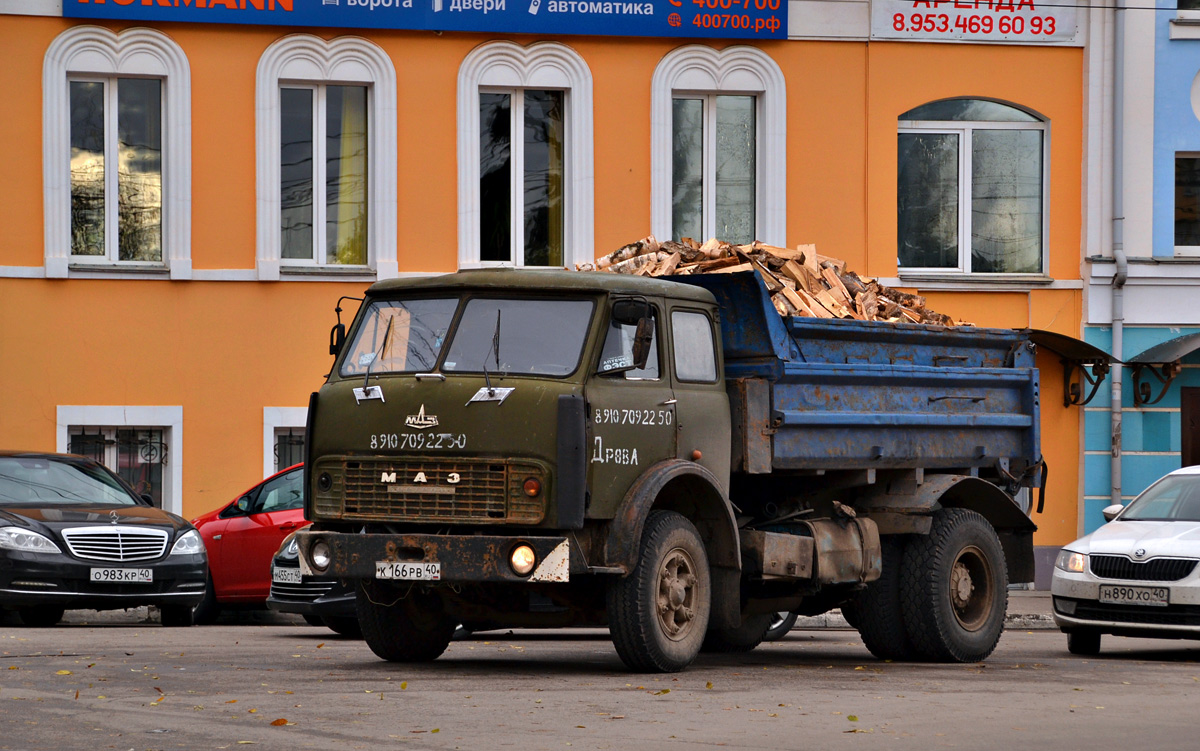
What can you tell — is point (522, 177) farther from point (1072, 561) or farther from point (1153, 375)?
point (1072, 561)

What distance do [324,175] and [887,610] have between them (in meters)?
10.5

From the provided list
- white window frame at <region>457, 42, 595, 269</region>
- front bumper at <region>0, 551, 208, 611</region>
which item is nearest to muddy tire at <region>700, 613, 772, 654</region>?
front bumper at <region>0, 551, 208, 611</region>

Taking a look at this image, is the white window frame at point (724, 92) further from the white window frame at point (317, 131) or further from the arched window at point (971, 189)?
the white window frame at point (317, 131)

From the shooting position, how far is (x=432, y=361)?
34.9ft

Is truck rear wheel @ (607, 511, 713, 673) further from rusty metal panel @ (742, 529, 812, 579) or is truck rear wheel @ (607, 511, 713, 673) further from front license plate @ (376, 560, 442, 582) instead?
front license plate @ (376, 560, 442, 582)

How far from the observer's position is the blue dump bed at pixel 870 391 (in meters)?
11.4

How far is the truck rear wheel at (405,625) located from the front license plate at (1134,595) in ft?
16.6

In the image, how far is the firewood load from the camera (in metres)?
12.1

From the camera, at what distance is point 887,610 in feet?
41.5

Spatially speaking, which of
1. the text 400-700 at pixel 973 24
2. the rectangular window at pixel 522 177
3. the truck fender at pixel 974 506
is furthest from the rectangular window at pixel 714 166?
the truck fender at pixel 974 506

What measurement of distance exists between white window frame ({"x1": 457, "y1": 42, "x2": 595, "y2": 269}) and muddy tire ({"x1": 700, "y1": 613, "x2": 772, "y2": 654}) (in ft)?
27.1

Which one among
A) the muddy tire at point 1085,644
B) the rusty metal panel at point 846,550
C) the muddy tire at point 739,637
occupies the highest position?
the rusty metal panel at point 846,550

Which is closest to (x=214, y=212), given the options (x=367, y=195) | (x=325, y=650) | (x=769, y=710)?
(x=367, y=195)

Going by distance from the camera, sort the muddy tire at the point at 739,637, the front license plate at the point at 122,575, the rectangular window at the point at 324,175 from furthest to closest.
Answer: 1. the rectangular window at the point at 324,175
2. the front license plate at the point at 122,575
3. the muddy tire at the point at 739,637
